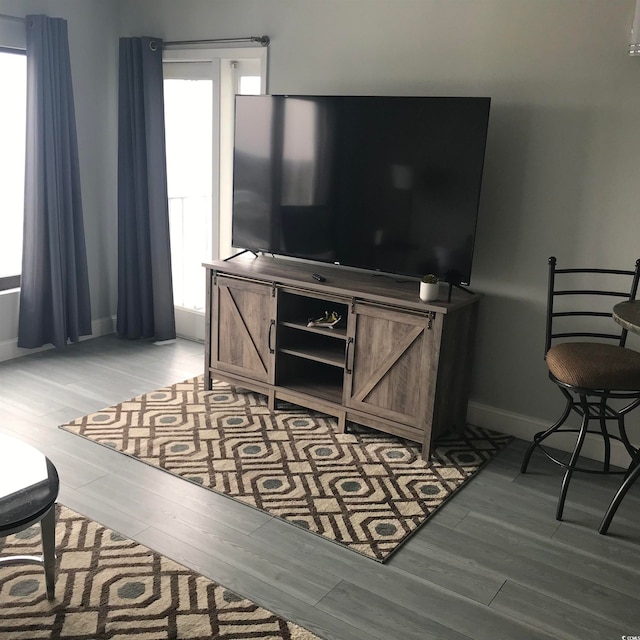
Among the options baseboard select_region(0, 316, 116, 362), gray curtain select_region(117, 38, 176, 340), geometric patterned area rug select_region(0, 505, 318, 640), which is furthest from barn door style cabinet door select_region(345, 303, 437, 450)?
baseboard select_region(0, 316, 116, 362)

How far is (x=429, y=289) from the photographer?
10.8ft

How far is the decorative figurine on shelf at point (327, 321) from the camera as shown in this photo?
3.70 meters

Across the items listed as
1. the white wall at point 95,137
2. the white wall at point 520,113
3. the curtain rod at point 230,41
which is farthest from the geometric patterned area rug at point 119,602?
the curtain rod at point 230,41

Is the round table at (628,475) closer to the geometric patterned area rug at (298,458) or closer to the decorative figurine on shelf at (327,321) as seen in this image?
the geometric patterned area rug at (298,458)

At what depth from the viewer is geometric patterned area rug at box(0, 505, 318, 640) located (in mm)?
2180

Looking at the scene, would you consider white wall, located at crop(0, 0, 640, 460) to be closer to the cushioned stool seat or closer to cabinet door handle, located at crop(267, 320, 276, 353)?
the cushioned stool seat

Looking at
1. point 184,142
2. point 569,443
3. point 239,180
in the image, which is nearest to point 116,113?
point 184,142

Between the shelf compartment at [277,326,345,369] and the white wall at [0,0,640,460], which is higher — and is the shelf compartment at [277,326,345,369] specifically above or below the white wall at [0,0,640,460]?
below

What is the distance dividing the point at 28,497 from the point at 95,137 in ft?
11.0

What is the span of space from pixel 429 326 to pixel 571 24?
1.55 meters

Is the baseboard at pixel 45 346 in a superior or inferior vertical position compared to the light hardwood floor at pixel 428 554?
superior

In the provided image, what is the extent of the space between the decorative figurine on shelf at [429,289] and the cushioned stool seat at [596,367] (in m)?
0.60

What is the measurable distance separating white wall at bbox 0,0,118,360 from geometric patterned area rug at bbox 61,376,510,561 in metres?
1.36

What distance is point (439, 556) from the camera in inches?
104
